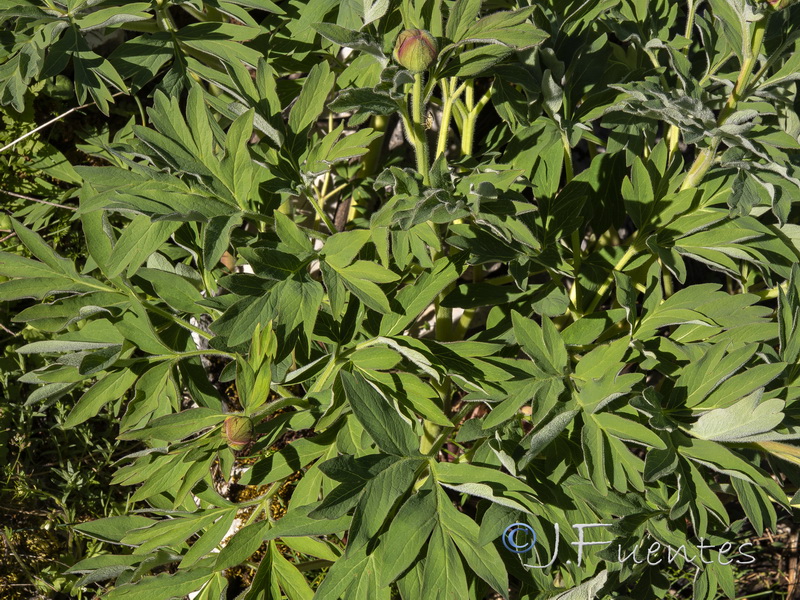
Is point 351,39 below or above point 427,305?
above

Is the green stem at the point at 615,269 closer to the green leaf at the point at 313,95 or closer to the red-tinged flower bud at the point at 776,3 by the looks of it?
the red-tinged flower bud at the point at 776,3

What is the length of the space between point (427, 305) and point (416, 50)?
1.53 ft

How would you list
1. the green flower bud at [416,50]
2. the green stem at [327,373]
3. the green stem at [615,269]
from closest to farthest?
the green flower bud at [416,50] → the green stem at [327,373] → the green stem at [615,269]

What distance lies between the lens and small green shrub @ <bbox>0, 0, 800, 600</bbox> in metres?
1.16

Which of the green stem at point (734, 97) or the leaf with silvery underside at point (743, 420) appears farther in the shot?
the green stem at point (734, 97)

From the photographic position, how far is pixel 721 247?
1415 mm

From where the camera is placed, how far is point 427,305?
1347mm

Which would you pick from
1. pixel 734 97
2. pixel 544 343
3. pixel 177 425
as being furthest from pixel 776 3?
pixel 177 425

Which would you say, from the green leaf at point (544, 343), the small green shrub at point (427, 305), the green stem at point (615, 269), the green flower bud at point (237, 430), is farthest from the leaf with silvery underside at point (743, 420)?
the green flower bud at point (237, 430)

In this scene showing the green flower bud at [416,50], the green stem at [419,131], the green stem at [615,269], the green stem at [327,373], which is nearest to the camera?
the green flower bud at [416,50]

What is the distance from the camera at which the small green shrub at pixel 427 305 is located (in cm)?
116

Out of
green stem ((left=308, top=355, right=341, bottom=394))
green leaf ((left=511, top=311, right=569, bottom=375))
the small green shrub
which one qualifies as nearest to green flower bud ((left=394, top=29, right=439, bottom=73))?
the small green shrub

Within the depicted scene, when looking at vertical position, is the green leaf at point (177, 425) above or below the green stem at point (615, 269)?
below

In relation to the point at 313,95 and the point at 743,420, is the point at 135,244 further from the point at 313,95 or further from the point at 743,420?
the point at 743,420
